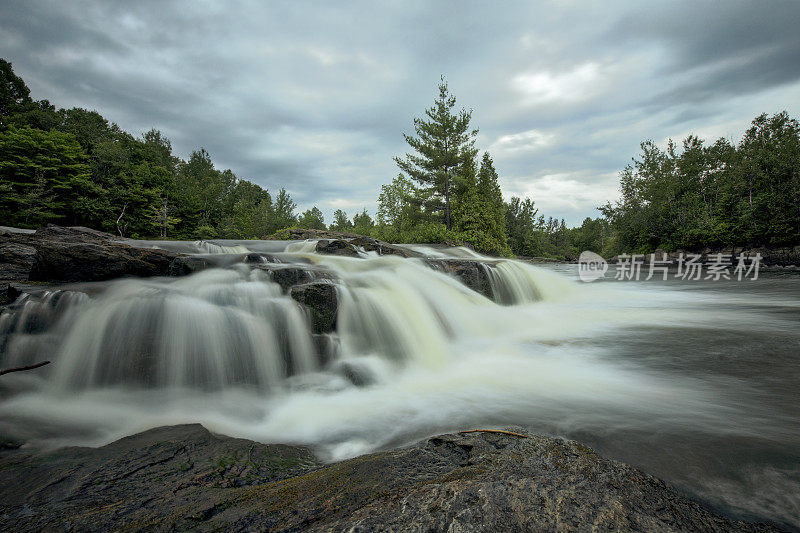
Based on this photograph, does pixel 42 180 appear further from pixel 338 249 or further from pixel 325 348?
pixel 325 348

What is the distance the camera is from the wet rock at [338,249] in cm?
1047

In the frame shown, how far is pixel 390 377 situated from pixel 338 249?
271 inches

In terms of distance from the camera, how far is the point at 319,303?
4836mm

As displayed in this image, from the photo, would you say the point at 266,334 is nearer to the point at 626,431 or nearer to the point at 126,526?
the point at 126,526

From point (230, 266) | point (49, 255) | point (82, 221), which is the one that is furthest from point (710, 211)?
point (82, 221)

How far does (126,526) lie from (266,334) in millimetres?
3336

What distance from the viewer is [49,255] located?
549 cm

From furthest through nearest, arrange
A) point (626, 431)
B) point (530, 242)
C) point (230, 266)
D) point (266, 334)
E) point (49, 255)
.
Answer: point (530, 242) → point (230, 266) → point (49, 255) → point (266, 334) → point (626, 431)

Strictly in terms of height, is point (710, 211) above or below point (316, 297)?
above

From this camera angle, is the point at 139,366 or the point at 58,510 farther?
the point at 139,366

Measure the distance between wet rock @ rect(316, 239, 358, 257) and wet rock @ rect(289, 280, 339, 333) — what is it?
5.52 m

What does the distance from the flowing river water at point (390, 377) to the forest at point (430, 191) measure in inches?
684

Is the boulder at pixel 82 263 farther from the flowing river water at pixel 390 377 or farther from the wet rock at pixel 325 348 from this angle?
the wet rock at pixel 325 348

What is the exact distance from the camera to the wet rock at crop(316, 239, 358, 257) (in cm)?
1047
